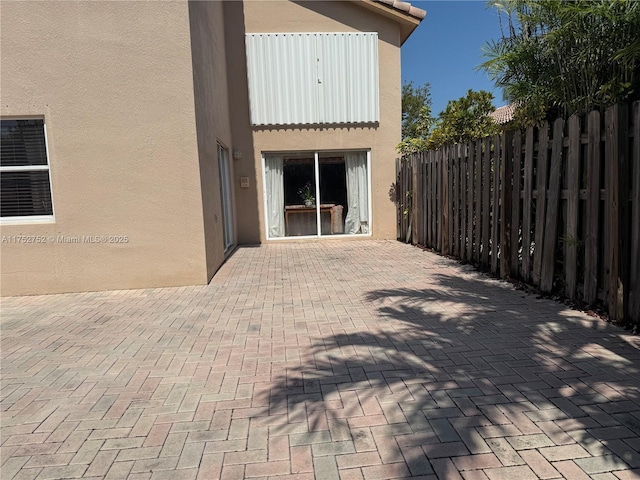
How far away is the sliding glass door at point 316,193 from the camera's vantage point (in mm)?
11117

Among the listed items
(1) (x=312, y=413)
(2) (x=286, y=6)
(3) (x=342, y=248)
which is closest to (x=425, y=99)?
(2) (x=286, y=6)

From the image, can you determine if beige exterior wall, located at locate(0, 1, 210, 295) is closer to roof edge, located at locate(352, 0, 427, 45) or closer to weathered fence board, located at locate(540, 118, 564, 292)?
weathered fence board, located at locate(540, 118, 564, 292)

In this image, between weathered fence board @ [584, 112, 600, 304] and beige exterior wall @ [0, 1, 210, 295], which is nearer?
weathered fence board @ [584, 112, 600, 304]

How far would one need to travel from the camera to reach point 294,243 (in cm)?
1124

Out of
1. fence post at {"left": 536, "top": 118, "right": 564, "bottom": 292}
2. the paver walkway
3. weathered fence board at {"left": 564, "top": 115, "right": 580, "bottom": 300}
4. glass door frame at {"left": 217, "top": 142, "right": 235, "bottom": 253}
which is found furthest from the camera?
glass door frame at {"left": 217, "top": 142, "right": 235, "bottom": 253}

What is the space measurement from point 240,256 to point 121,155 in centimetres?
373

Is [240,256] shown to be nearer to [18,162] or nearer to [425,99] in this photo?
[18,162]

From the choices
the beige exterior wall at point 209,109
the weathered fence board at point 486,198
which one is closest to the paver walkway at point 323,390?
the weathered fence board at point 486,198

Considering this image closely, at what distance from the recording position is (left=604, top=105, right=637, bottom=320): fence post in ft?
13.2

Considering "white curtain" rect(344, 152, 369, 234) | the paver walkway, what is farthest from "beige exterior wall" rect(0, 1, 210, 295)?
"white curtain" rect(344, 152, 369, 234)

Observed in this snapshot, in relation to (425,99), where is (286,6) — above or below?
below

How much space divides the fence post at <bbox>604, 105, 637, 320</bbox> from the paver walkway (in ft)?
1.29

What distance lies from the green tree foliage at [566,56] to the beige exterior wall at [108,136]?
459 centimetres

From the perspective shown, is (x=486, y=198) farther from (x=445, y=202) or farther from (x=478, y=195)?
(x=445, y=202)
